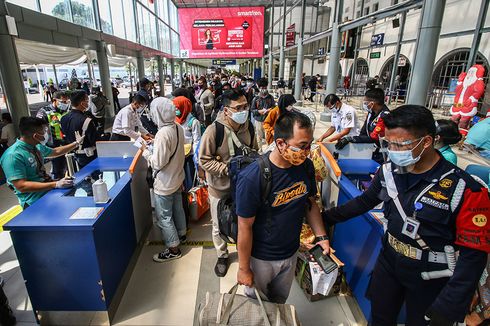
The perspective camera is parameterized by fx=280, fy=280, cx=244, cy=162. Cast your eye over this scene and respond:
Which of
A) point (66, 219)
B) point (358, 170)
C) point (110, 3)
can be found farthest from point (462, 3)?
point (66, 219)

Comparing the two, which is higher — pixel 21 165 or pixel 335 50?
pixel 335 50

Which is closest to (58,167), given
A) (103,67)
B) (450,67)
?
(103,67)

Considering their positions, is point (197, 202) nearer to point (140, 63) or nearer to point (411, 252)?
point (411, 252)

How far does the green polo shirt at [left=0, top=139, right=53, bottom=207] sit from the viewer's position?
2.33 meters

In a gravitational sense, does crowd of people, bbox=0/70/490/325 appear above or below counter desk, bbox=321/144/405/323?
above

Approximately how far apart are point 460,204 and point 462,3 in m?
14.9

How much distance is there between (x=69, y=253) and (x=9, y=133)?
449 centimetres

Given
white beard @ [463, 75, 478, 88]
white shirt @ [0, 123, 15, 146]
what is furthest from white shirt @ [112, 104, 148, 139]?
white beard @ [463, 75, 478, 88]

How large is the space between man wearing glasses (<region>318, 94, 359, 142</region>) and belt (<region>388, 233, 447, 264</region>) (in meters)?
2.62

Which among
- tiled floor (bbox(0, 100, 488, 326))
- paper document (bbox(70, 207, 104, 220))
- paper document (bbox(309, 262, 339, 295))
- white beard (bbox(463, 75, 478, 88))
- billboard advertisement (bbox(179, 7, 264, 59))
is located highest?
billboard advertisement (bbox(179, 7, 264, 59))

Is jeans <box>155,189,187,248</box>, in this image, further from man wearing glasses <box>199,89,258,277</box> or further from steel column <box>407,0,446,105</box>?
A: steel column <box>407,0,446,105</box>

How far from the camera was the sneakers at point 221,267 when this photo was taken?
2.86 meters

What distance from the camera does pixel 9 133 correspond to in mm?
5156

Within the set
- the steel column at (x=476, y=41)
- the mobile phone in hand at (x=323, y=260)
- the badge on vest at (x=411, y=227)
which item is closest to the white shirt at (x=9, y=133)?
the mobile phone in hand at (x=323, y=260)
